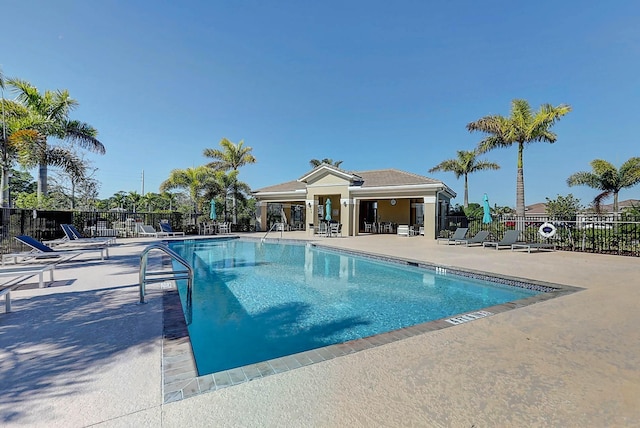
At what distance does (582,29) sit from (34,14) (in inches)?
1050

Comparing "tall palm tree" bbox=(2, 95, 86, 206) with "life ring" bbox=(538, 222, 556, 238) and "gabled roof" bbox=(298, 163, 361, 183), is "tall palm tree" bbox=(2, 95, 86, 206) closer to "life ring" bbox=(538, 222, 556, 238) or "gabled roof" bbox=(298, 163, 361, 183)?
"gabled roof" bbox=(298, 163, 361, 183)

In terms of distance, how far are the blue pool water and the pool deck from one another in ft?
4.27

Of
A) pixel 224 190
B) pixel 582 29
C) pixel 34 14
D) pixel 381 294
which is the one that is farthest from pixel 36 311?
pixel 582 29

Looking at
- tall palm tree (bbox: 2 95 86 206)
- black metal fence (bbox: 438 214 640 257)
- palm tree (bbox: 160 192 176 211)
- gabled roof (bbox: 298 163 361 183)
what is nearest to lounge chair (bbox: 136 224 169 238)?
tall palm tree (bbox: 2 95 86 206)

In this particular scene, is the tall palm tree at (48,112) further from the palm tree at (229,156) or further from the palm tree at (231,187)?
the palm tree at (229,156)

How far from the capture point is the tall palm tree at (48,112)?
516 inches

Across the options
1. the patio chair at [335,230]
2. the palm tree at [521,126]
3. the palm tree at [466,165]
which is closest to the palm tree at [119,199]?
the patio chair at [335,230]

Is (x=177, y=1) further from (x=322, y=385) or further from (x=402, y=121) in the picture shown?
(x=402, y=121)

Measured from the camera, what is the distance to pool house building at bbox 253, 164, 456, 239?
20.0 m

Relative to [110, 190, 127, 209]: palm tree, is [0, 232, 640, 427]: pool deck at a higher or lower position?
lower

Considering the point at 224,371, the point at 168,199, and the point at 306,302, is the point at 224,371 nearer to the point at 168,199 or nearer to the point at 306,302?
the point at 306,302

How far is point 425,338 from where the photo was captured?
383 centimetres

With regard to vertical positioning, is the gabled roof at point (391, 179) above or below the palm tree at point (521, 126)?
below

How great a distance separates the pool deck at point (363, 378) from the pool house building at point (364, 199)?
15.6m
